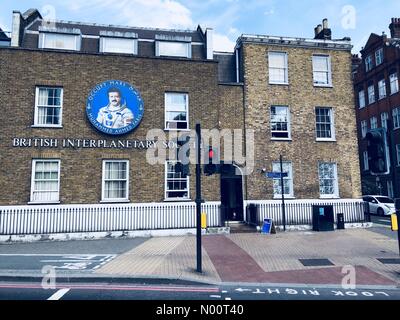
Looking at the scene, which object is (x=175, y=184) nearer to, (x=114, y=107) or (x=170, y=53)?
(x=114, y=107)

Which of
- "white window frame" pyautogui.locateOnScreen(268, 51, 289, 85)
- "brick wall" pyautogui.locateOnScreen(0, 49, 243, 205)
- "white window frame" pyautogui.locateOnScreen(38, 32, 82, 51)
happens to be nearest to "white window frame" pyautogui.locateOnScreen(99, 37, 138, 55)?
"white window frame" pyautogui.locateOnScreen(38, 32, 82, 51)

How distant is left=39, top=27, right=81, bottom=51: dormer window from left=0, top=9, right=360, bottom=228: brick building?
0.06m

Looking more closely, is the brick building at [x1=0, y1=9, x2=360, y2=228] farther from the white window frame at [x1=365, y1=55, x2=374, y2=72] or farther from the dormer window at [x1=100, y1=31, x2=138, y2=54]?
the white window frame at [x1=365, y1=55, x2=374, y2=72]

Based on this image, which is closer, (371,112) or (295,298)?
(295,298)

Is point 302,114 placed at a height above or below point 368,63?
below

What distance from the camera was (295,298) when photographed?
232 inches

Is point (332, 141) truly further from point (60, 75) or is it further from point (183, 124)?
point (60, 75)

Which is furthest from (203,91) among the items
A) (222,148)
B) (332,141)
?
(332,141)

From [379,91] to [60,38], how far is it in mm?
31118

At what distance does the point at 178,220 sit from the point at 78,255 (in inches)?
209

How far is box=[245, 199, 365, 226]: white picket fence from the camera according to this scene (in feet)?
50.5

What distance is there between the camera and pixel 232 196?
16859 mm

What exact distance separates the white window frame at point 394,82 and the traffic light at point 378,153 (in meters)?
27.2

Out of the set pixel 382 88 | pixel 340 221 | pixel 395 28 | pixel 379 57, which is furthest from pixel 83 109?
pixel 395 28
